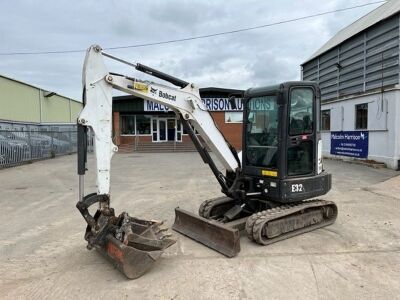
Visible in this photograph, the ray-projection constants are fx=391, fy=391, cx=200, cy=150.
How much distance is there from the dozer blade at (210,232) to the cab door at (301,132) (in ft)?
4.72

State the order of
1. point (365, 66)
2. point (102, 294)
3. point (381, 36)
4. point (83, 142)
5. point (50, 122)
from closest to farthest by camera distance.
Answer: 1. point (102, 294)
2. point (83, 142)
3. point (381, 36)
4. point (365, 66)
5. point (50, 122)

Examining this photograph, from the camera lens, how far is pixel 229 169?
6.67 metres

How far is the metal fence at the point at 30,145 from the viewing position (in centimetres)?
1769

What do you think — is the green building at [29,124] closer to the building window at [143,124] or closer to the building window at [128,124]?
the building window at [128,124]

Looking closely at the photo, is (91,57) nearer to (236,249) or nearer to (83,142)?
(83,142)

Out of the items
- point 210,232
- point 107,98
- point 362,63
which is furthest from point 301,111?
point 362,63

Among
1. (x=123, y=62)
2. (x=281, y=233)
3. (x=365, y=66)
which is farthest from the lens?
(x=365, y=66)

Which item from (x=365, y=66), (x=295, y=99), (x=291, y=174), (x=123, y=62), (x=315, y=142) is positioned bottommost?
(x=291, y=174)

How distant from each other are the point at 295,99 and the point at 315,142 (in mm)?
820

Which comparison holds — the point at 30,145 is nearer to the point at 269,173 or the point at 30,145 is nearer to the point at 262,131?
the point at 262,131

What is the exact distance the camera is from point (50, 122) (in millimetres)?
31656

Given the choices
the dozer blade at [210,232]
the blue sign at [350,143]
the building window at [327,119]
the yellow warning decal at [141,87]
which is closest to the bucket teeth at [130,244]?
the dozer blade at [210,232]

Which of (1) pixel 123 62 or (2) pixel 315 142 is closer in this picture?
(1) pixel 123 62

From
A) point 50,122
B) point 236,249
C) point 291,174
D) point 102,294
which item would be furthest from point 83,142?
point 50,122
